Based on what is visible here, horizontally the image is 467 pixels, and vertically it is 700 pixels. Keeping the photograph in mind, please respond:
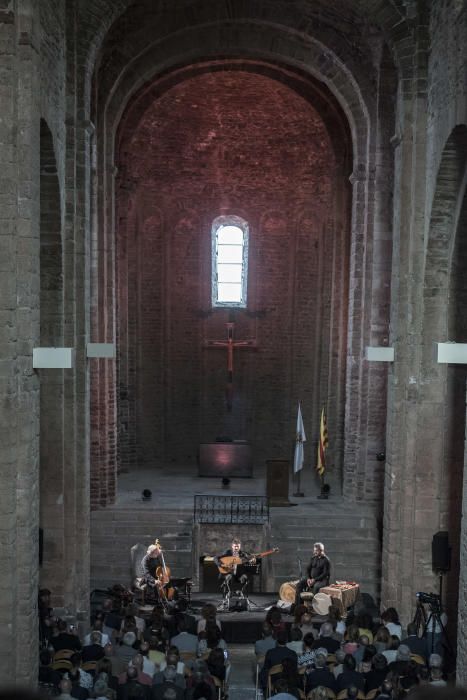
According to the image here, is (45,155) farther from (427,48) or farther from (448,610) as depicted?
(448,610)

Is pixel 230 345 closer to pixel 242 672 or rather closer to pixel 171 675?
pixel 242 672

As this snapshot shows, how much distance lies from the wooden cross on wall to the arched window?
113 cm

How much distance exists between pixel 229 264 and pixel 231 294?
0.91 meters

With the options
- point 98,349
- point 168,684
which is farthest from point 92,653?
point 98,349

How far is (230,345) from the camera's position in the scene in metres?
24.7

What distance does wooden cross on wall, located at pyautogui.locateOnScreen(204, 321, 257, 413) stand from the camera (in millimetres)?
24734

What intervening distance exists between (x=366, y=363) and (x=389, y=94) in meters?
5.93

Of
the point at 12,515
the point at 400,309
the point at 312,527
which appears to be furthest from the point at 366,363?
the point at 12,515

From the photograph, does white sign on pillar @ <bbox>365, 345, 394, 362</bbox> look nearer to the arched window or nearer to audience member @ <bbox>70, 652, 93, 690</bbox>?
audience member @ <bbox>70, 652, 93, 690</bbox>

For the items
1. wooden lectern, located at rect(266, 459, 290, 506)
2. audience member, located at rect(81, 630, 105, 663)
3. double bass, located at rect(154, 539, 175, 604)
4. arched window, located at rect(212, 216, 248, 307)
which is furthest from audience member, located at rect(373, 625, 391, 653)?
arched window, located at rect(212, 216, 248, 307)

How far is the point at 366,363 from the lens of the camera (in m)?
19.5

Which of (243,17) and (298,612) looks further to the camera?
(243,17)

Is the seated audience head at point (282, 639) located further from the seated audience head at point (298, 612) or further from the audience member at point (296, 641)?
the seated audience head at point (298, 612)

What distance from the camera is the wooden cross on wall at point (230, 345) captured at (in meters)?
24.7
